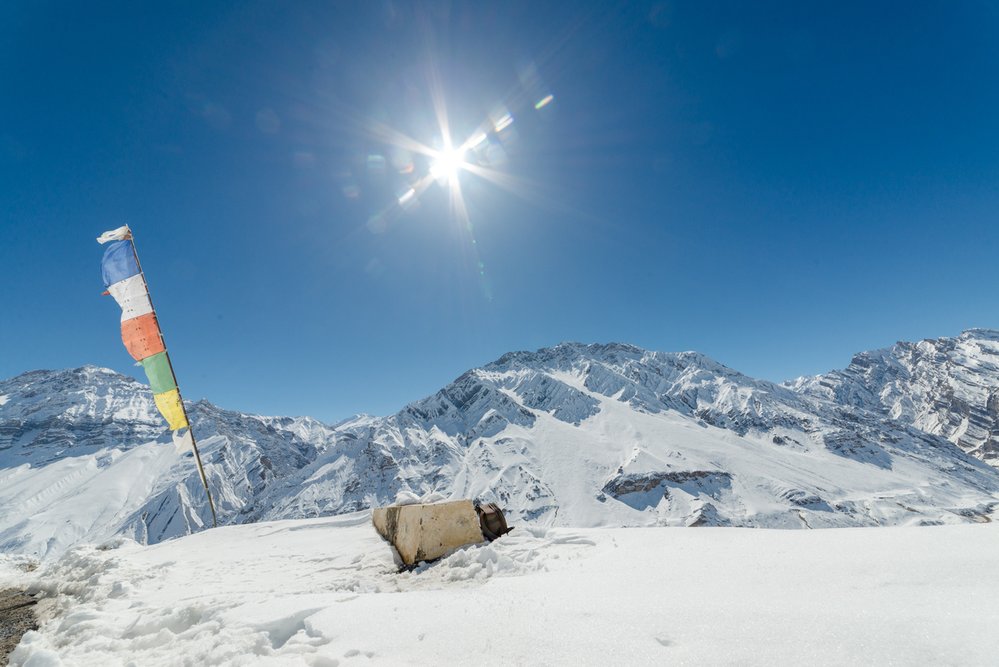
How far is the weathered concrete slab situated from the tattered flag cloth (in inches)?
462

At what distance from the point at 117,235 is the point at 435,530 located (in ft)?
56.8

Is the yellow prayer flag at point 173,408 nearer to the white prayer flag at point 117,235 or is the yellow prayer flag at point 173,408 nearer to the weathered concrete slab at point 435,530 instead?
the white prayer flag at point 117,235

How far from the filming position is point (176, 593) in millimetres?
7055

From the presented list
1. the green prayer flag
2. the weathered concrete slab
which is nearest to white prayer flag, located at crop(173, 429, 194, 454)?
the green prayer flag

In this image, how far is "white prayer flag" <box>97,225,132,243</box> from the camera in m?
16.0

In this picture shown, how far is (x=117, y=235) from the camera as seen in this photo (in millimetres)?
16109

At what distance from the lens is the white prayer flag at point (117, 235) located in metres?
16.0

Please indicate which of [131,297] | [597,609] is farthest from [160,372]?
[597,609]

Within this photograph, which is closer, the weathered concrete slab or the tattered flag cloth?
the weathered concrete slab

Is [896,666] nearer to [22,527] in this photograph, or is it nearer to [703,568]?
[703,568]

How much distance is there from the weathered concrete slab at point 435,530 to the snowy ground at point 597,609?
19.5 inches

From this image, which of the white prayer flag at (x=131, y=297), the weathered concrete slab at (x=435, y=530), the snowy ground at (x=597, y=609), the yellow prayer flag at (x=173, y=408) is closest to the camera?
the snowy ground at (x=597, y=609)

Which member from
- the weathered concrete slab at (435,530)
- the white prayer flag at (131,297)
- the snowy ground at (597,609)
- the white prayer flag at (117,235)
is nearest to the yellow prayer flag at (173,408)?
the white prayer flag at (131,297)

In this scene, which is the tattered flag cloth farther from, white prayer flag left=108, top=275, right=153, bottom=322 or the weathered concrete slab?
the weathered concrete slab
